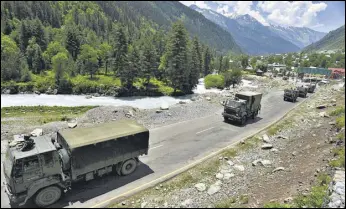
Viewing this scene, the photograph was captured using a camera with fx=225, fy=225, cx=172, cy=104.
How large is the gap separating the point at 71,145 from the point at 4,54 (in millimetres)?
61619

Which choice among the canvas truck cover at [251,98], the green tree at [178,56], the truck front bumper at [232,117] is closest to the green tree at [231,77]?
the green tree at [178,56]

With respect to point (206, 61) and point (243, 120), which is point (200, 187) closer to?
point (243, 120)

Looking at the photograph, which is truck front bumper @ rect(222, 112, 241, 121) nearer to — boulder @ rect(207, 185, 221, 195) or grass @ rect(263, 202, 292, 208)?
boulder @ rect(207, 185, 221, 195)

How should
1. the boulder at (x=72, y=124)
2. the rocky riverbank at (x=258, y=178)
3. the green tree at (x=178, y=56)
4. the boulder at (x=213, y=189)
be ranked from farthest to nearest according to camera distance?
the green tree at (x=178, y=56)
the boulder at (x=72, y=124)
the boulder at (x=213, y=189)
the rocky riverbank at (x=258, y=178)

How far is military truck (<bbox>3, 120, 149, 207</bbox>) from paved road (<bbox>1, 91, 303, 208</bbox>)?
2.03 feet

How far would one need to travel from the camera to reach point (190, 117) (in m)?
28.3

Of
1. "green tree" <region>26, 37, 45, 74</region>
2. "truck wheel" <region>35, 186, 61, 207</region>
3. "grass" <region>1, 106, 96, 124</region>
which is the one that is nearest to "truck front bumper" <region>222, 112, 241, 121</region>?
"truck wheel" <region>35, 186, 61, 207</region>

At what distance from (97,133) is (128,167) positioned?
9.66 feet

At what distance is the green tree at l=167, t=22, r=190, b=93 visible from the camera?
50000 mm

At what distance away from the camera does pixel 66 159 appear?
1168cm

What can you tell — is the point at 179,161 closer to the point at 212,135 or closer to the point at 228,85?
the point at 212,135

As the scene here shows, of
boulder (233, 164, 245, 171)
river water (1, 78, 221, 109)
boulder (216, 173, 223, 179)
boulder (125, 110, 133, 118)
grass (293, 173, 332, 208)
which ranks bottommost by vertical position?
river water (1, 78, 221, 109)

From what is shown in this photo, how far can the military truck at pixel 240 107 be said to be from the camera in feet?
83.6

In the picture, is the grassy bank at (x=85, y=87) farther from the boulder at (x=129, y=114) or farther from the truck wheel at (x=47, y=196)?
the truck wheel at (x=47, y=196)
